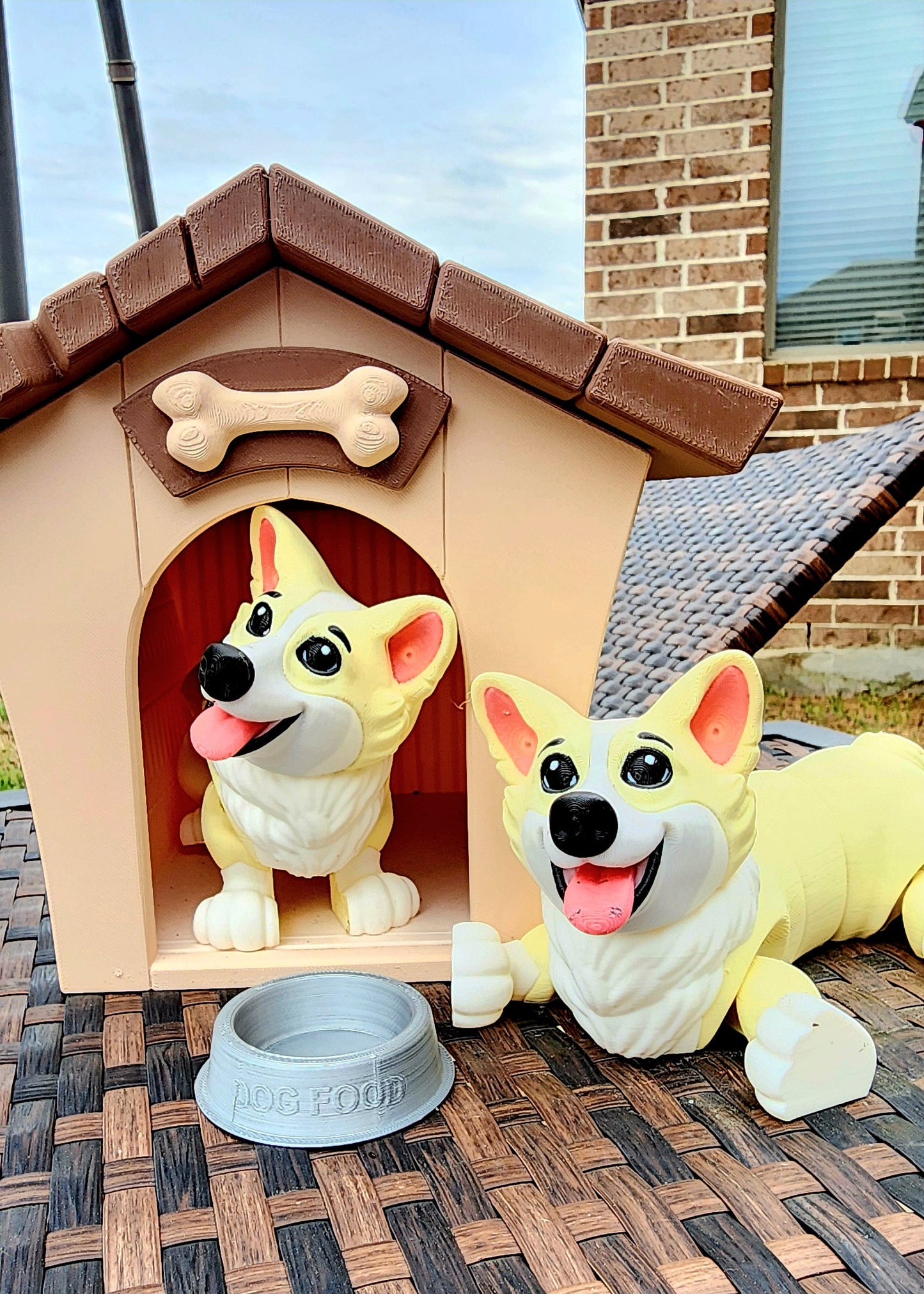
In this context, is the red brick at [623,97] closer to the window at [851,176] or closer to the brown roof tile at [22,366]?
the window at [851,176]

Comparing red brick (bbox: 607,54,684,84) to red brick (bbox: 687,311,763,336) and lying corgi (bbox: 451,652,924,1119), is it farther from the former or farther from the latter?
lying corgi (bbox: 451,652,924,1119)

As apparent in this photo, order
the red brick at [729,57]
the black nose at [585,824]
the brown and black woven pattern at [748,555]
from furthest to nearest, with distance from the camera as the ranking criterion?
the red brick at [729,57] < the brown and black woven pattern at [748,555] < the black nose at [585,824]

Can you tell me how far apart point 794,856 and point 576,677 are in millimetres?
334

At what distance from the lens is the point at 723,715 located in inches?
42.0

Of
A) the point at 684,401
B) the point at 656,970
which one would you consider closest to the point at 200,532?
the point at 684,401

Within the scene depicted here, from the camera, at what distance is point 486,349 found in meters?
1.16

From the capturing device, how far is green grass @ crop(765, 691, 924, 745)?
2.92 metres

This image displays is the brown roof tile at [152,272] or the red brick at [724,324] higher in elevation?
the red brick at [724,324]

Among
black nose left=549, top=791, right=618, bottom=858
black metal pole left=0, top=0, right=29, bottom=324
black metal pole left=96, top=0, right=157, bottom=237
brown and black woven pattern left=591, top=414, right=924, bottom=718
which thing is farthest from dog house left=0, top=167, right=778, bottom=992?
black metal pole left=96, top=0, right=157, bottom=237

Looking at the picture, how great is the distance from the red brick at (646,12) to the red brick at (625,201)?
40 centimetres

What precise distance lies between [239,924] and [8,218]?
1769 mm

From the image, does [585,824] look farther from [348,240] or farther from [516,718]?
[348,240]

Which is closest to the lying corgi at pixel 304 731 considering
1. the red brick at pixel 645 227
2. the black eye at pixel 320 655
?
the black eye at pixel 320 655

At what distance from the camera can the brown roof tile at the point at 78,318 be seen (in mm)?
1126
